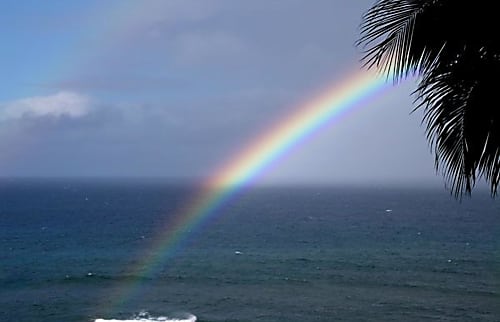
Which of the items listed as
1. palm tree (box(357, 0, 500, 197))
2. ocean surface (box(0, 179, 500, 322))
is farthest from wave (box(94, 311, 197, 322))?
palm tree (box(357, 0, 500, 197))

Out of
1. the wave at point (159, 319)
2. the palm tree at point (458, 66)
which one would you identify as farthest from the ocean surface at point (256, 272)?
the palm tree at point (458, 66)

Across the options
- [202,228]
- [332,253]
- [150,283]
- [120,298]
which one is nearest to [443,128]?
[120,298]

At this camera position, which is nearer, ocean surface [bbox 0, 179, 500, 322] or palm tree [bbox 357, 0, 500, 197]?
palm tree [bbox 357, 0, 500, 197]

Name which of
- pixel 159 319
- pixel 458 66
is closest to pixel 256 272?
pixel 159 319

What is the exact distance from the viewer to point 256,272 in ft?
209

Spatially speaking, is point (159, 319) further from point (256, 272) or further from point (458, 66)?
point (458, 66)

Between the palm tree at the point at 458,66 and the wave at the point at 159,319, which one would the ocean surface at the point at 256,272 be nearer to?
the wave at the point at 159,319

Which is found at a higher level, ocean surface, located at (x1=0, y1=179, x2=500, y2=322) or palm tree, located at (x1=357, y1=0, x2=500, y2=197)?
palm tree, located at (x1=357, y1=0, x2=500, y2=197)

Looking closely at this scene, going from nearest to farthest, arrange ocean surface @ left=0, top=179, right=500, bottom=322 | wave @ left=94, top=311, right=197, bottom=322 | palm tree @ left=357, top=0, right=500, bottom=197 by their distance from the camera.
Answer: palm tree @ left=357, top=0, right=500, bottom=197 < wave @ left=94, top=311, right=197, bottom=322 < ocean surface @ left=0, top=179, right=500, bottom=322

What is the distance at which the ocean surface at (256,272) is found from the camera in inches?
1849

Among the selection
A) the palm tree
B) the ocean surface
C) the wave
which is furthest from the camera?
the ocean surface

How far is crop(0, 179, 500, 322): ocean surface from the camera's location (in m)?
47.0

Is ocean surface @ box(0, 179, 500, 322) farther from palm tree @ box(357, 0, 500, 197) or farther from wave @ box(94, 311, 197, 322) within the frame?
palm tree @ box(357, 0, 500, 197)

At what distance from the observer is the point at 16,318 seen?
45.1m
